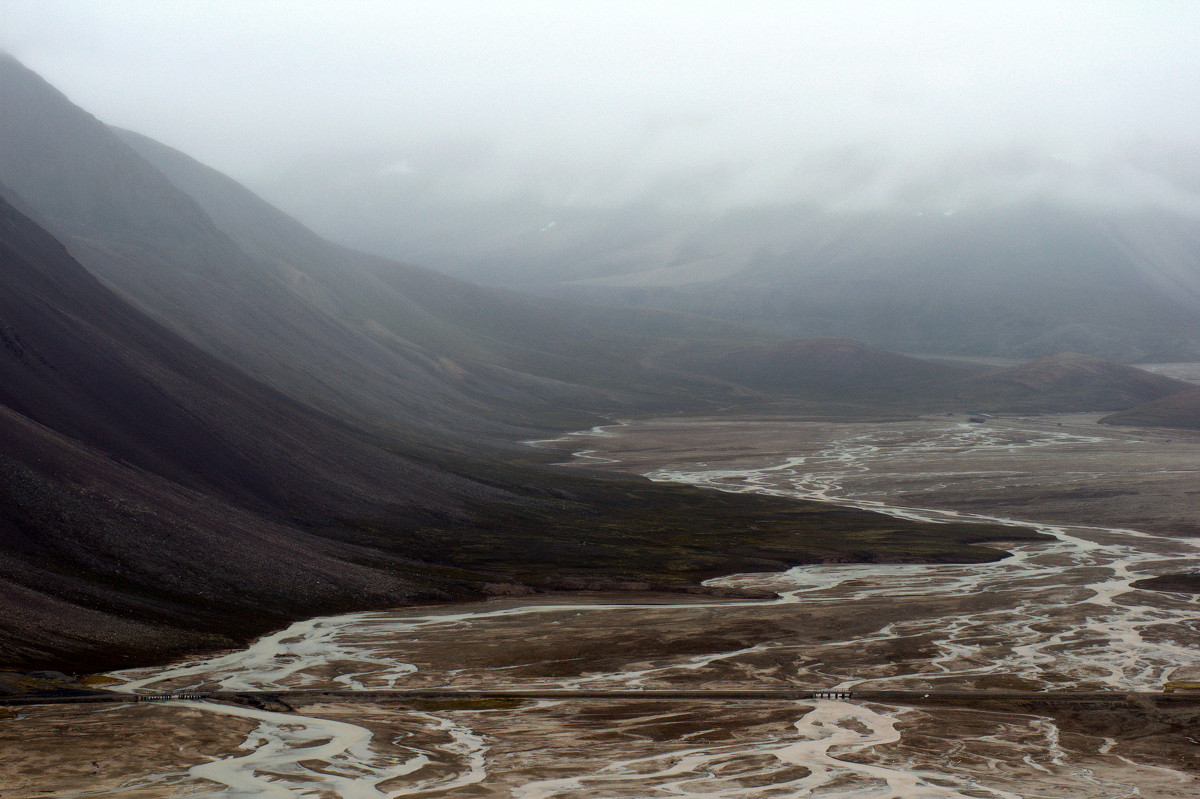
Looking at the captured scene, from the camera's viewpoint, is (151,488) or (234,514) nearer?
(151,488)

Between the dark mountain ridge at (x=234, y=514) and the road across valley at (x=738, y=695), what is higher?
the dark mountain ridge at (x=234, y=514)

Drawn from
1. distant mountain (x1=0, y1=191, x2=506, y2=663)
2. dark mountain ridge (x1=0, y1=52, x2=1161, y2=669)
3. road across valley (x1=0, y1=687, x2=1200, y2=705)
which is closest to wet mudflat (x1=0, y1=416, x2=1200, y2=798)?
road across valley (x1=0, y1=687, x2=1200, y2=705)

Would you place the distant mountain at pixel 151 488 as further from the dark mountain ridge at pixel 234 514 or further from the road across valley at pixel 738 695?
the road across valley at pixel 738 695

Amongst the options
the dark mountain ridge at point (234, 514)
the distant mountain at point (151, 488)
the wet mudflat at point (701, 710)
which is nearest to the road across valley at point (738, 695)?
the wet mudflat at point (701, 710)

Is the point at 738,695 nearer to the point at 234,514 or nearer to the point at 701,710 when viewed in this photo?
the point at 701,710

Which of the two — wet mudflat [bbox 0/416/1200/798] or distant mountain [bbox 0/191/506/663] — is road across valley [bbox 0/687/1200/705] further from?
distant mountain [bbox 0/191/506/663]

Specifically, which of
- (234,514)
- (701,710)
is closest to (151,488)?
(234,514)

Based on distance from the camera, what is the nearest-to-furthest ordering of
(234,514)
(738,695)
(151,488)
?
(738,695), (151,488), (234,514)

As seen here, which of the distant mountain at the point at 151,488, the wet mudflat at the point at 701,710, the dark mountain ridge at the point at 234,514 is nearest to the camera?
the wet mudflat at the point at 701,710
